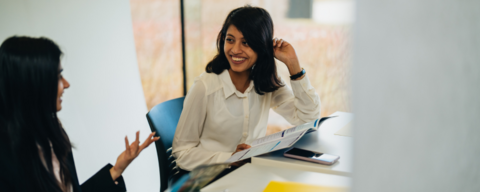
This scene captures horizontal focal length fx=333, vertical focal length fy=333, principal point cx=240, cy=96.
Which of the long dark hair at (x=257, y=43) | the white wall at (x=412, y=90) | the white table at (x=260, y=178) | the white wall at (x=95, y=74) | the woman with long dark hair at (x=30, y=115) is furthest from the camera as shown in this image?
the white wall at (x=95, y=74)

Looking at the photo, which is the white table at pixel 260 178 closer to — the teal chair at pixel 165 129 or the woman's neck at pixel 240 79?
the teal chair at pixel 165 129

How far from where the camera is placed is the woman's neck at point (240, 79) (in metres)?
1.46

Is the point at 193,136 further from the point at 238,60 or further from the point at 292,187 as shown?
the point at 292,187

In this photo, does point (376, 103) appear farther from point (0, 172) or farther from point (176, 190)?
point (0, 172)

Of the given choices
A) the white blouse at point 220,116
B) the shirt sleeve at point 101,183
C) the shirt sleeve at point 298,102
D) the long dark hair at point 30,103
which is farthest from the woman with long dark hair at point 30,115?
the shirt sleeve at point 298,102

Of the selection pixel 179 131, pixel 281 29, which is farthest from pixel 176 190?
pixel 281 29

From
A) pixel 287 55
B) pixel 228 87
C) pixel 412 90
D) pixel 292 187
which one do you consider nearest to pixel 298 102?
pixel 287 55

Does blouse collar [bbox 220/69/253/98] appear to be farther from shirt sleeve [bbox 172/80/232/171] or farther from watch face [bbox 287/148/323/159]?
watch face [bbox 287/148/323/159]

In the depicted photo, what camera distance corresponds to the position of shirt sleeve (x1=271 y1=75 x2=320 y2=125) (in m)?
1.46

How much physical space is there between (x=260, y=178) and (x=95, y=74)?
151 centimetres

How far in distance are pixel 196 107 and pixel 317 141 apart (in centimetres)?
48

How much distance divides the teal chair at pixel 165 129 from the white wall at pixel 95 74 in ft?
2.17

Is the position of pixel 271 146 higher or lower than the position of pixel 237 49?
lower

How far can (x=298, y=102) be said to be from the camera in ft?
4.94
